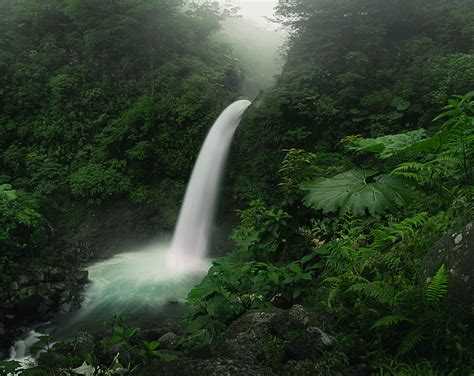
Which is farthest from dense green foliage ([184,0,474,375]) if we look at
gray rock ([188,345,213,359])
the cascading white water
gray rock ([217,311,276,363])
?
the cascading white water

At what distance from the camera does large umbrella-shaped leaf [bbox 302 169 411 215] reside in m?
2.29

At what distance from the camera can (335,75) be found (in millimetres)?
9625

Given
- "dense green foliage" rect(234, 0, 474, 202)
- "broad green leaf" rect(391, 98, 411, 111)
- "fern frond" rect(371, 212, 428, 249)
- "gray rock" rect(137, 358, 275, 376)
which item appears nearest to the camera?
"gray rock" rect(137, 358, 275, 376)

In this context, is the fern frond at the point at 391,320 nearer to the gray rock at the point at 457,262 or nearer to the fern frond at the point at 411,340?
the fern frond at the point at 411,340

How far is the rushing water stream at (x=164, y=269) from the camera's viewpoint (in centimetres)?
672

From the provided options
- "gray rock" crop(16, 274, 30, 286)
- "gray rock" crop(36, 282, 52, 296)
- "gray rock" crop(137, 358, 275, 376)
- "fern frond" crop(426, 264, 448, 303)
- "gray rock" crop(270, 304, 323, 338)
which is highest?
"fern frond" crop(426, 264, 448, 303)

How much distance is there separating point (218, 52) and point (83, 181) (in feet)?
31.2

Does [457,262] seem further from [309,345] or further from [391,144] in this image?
[391,144]

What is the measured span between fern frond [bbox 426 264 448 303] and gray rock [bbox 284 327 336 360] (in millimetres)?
640

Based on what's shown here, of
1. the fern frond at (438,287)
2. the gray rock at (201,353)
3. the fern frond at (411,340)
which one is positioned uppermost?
the fern frond at (438,287)

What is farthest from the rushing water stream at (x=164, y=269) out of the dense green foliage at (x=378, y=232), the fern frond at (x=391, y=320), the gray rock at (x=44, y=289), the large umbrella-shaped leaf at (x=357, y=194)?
the fern frond at (x=391, y=320)

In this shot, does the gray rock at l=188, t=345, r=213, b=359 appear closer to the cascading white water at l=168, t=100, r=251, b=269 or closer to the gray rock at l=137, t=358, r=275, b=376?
the gray rock at l=137, t=358, r=275, b=376

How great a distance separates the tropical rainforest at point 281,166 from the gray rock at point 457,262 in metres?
0.01

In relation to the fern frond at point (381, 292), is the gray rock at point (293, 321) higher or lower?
lower
